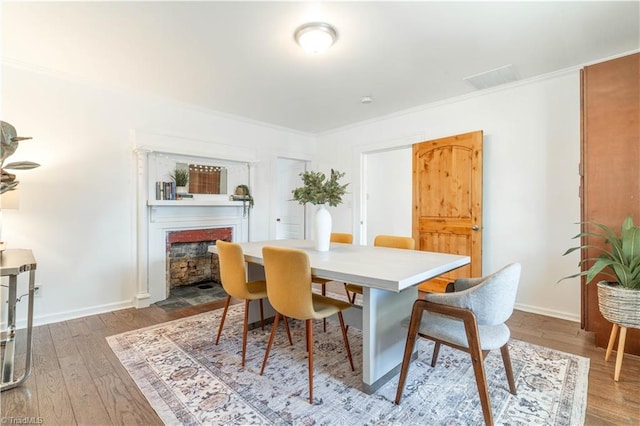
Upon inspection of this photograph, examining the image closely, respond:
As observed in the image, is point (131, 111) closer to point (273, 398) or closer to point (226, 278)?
point (226, 278)

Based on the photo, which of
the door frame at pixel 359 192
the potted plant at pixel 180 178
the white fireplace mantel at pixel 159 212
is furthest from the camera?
the door frame at pixel 359 192

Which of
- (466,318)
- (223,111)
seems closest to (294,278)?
(466,318)

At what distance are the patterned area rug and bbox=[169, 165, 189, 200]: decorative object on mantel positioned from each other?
5.94 feet

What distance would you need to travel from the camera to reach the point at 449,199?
143 inches

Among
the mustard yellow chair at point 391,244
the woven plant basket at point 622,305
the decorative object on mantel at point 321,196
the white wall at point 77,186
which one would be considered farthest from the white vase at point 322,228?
the white wall at point 77,186

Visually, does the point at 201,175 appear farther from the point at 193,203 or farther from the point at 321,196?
the point at 321,196

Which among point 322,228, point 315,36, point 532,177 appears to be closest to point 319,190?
point 322,228

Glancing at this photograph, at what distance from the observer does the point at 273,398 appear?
177 centimetres

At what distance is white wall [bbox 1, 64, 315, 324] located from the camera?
9.37ft

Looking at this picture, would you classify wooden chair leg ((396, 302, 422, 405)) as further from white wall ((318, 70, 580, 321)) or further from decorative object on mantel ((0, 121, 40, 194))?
decorative object on mantel ((0, 121, 40, 194))

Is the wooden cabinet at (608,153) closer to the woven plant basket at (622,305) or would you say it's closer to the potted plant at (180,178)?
the woven plant basket at (622,305)

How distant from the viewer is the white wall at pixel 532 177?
297 centimetres

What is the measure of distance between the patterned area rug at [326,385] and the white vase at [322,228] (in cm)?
82

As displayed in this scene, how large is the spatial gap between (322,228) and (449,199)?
6.37ft
